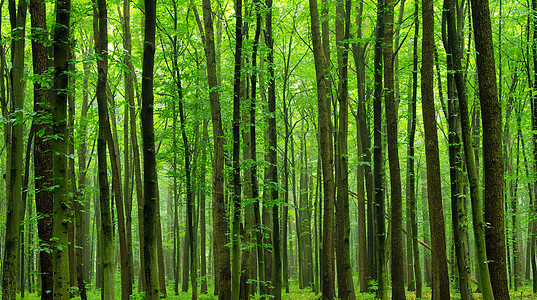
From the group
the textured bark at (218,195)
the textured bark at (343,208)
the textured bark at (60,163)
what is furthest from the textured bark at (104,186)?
the textured bark at (343,208)

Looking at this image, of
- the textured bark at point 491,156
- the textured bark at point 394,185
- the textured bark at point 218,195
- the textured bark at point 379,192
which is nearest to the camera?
the textured bark at point 491,156

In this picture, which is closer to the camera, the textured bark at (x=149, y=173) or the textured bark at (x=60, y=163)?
the textured bark at (x=60, y=163)

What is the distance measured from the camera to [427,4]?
930cm

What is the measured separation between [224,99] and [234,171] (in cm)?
514

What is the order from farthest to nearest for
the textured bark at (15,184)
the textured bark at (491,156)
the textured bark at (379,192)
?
the textured bark at (379,192), the textured bark at (15,184), the textured bark at (491,156)

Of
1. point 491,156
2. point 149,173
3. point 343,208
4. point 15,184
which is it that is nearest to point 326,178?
point 343,208

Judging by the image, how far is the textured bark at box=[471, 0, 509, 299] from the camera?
704cm

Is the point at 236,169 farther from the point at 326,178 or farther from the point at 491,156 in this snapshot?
the point at 491,156

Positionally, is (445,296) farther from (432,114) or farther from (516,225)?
(516,225)

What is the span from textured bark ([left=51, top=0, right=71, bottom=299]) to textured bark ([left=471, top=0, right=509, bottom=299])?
22.5ft

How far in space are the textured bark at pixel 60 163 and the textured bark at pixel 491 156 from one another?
6.85 meters

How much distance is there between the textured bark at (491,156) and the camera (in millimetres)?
7039

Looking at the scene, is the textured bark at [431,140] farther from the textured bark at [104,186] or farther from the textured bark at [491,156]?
the textured bark at [104,186]

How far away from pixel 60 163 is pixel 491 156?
7059mm
